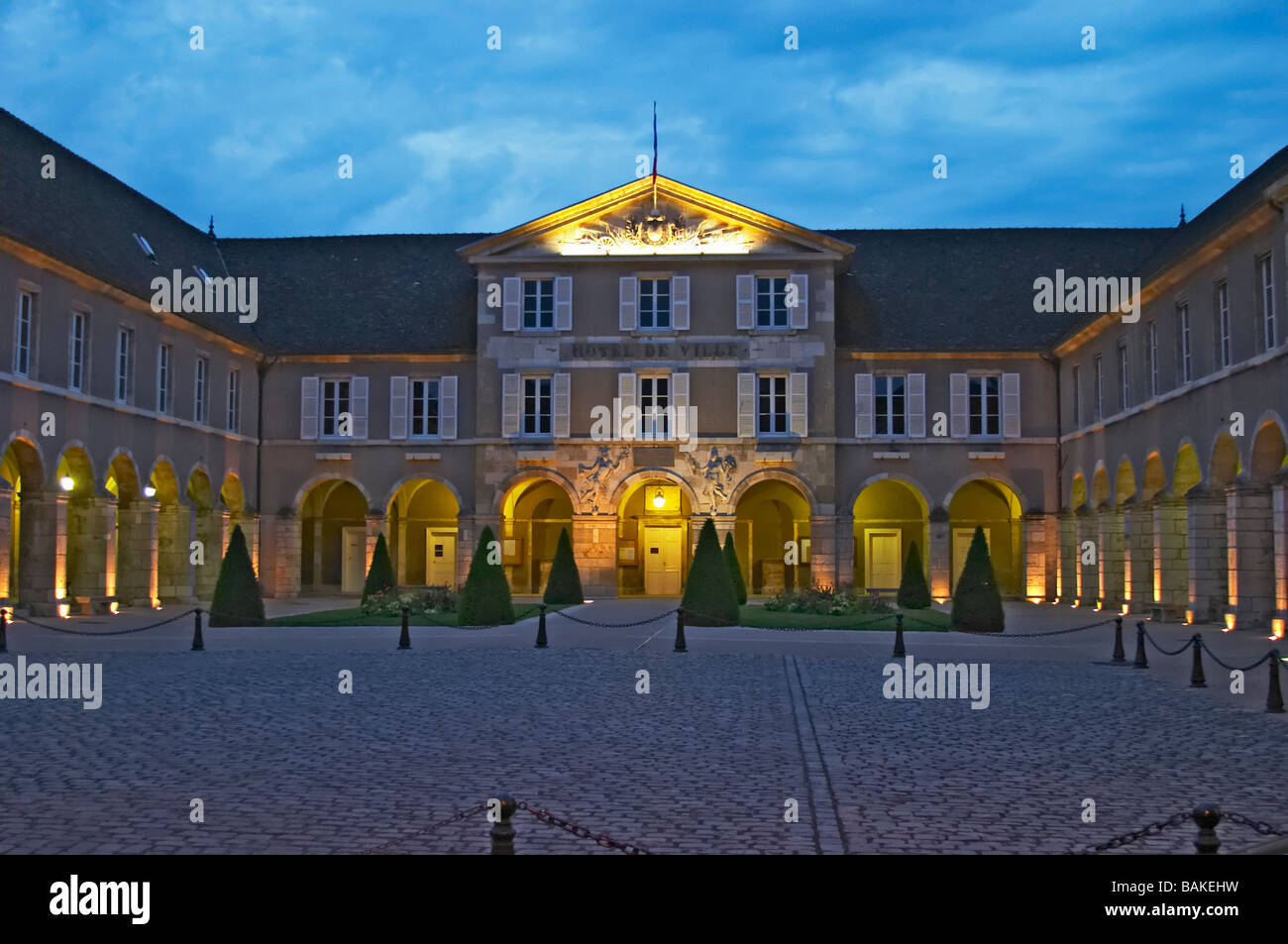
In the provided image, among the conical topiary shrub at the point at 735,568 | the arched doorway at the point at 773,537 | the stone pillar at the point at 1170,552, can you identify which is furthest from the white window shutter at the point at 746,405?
the stone pillar at the point at 1170,552

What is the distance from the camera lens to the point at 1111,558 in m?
31.9

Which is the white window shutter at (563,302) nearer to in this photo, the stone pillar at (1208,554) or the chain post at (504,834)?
the stone pillar at (1208,554)

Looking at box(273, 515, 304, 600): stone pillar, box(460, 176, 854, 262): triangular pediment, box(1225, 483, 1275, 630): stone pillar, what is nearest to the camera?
box(1225, 483, 1275, 630): stone pillar

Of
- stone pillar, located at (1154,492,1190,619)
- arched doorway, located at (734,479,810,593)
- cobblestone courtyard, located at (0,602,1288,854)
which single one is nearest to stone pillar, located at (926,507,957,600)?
arched doorway, located at (734,479,810,593)

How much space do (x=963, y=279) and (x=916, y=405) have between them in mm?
5239

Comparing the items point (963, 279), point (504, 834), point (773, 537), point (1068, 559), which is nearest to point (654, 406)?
point (773, 537)

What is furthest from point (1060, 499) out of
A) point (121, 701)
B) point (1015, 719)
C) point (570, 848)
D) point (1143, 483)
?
point (570, 848)

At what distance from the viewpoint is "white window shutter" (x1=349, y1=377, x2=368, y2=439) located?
3859 cm

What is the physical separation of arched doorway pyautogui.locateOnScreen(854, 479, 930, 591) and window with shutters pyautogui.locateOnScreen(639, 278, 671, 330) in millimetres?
8050

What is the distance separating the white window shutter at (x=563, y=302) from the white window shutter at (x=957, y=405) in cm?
1112

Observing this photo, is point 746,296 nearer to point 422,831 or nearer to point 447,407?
point 447,407

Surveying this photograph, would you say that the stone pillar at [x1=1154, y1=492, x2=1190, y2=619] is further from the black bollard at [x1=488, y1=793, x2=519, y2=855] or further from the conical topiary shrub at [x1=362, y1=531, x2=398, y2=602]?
the black bollard at [x1=488, y1=793, x2=519, y2=855]

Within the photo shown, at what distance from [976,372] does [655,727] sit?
28.3 meters

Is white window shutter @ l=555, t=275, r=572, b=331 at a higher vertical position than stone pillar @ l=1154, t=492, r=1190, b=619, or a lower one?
higher
